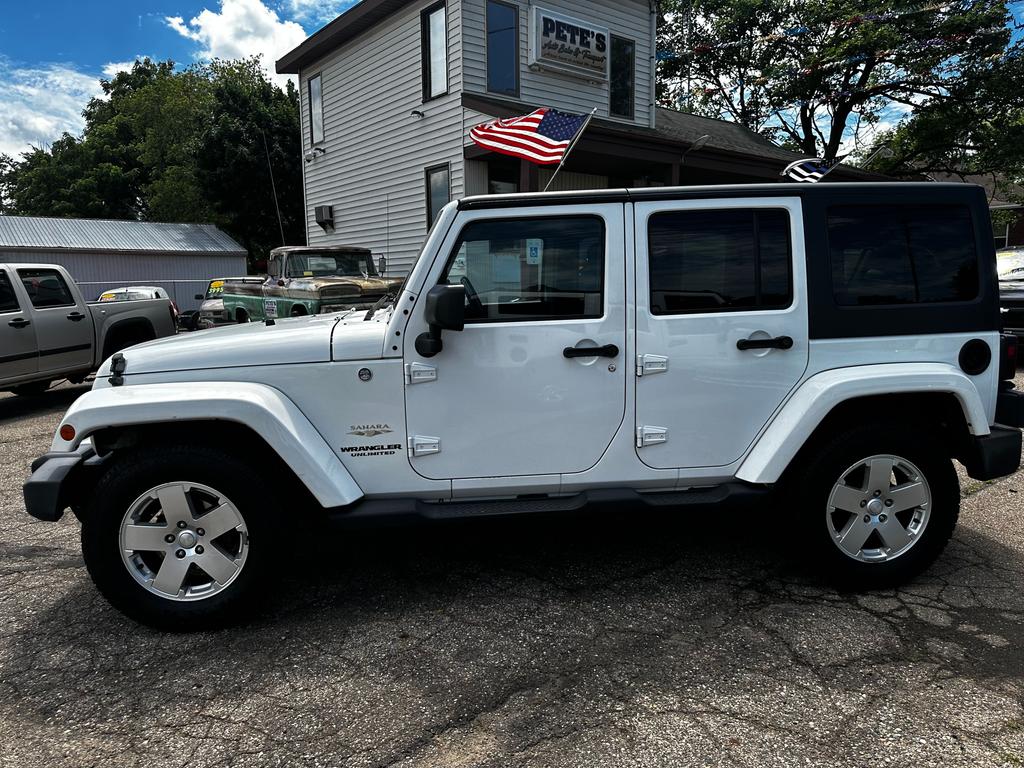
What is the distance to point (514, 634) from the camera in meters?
2.96

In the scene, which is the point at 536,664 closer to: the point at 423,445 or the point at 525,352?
the point at 423,445

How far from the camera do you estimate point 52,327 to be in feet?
27.0

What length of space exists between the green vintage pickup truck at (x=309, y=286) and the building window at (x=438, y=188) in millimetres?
1938

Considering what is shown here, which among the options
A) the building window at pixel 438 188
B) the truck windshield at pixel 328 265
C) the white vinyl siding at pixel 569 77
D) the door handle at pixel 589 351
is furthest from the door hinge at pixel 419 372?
the white vinyl siding at pixel 569 77

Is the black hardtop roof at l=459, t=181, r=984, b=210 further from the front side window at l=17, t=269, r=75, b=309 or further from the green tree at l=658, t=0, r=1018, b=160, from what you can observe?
the green tree at l=658, t=0, r=1018, b=160

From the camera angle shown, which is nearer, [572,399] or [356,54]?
[572,399]

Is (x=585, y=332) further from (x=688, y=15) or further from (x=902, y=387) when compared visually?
(x=688, y=15)

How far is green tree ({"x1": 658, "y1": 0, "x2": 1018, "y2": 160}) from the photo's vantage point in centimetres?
1725

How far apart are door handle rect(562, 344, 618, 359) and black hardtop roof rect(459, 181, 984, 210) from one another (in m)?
0.68

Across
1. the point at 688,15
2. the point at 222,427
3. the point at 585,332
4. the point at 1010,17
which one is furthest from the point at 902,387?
the point at 688,15

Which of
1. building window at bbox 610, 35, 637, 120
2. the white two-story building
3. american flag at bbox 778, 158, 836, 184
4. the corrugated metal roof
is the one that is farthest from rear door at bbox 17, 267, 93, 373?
the corrugated metal roof

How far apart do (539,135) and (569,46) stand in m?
10.3

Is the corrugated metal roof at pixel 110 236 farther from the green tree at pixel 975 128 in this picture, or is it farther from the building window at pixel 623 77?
the green tree at pixel 975 128

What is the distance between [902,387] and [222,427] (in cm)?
305
